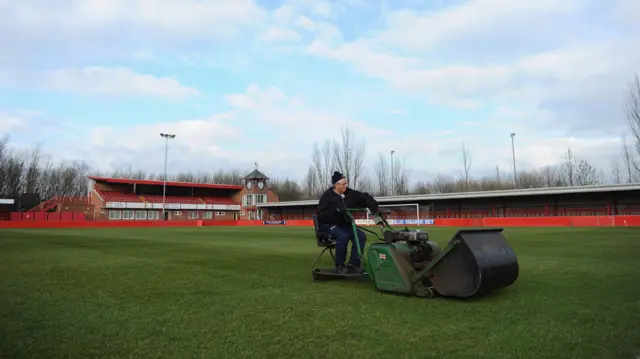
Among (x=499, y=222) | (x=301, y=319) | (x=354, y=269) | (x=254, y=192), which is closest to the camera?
(x=301, y=319)

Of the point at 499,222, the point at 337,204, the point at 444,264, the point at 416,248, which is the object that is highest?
the point at 337,204

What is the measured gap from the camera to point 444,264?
4535 mm

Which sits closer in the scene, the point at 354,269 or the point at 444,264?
the point at 444,264

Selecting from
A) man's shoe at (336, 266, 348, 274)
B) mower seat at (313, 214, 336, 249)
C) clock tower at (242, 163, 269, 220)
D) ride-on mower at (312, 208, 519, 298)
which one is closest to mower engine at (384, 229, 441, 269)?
ride-on mower at (312, 208, 519, 298)

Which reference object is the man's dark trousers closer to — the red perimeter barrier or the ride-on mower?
the ride-on mower

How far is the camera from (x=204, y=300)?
4.71m

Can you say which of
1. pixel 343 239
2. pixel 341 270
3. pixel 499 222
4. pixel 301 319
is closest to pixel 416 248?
pixel 343 239

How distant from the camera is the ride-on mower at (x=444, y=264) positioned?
432cm

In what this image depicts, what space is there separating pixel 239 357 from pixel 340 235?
338 centimetres

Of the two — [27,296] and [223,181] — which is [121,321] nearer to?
[27,296]

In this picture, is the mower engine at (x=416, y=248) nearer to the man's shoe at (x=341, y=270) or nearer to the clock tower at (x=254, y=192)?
the man's shoe at (x=341, y=270)

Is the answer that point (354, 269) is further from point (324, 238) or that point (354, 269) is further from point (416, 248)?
point (416, 248)

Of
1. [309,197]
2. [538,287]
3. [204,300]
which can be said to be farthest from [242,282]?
[309,197]

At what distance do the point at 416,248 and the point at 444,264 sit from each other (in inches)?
19.2
